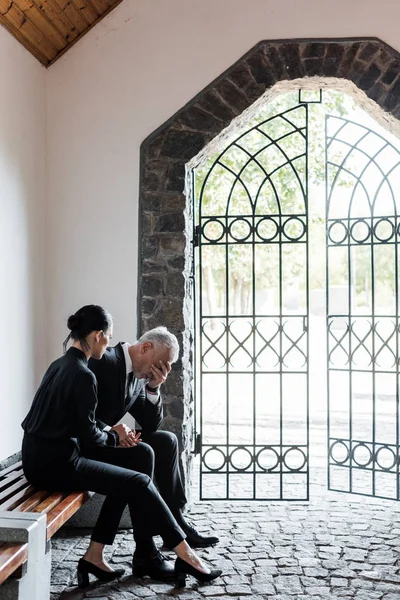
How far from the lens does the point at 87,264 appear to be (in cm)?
501

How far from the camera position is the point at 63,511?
3.19 metres

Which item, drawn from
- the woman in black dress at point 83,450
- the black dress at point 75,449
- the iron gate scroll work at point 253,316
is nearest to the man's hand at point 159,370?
the woman in black dress at point 83,450

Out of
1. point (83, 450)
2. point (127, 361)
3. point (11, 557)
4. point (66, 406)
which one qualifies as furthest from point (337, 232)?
point (11, 557)

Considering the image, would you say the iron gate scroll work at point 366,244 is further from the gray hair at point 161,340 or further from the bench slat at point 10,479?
the bench slat at point 10,479

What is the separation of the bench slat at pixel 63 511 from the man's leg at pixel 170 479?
0.62 meters

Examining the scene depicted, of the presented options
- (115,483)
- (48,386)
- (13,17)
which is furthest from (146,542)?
(13,17)

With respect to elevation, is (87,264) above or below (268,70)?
below

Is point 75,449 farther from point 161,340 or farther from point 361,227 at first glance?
point 361,227

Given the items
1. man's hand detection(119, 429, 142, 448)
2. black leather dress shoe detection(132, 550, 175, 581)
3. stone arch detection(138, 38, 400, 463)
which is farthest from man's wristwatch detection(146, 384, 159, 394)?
black leather dress shoe detection(132, 550, 175, 581)

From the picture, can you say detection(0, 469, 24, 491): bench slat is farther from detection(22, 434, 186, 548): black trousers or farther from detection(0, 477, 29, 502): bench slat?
detection(22, 434, 186, 548): black trousers

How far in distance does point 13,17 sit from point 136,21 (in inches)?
41.3

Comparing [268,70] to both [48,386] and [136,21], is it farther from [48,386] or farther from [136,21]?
[48,386]

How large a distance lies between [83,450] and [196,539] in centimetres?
97

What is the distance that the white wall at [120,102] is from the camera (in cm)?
488
